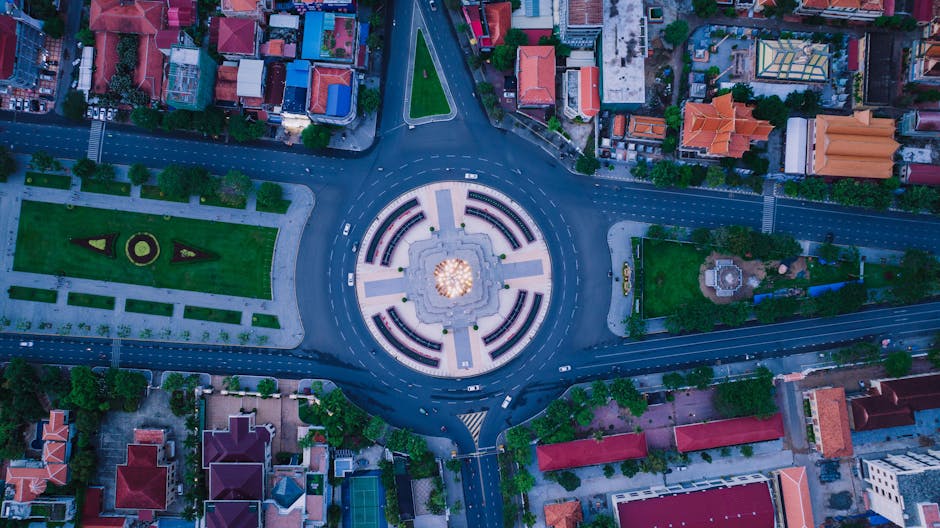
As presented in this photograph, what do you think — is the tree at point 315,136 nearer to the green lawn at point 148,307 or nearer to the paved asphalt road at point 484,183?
the paved asphalt road at point 484,183

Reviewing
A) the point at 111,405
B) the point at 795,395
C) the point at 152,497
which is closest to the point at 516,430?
the point at 795,395

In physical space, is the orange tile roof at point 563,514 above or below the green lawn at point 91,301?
below

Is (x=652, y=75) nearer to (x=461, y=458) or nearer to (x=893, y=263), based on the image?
(x=893, y=263)

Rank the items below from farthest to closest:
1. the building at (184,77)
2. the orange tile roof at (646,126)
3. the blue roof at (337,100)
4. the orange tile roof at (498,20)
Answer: the orange tile roof at (498,20) < the orange tile roof at (646,126) < the blue roof at (337,100) < the building at (184,77)

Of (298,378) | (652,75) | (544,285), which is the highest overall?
(652,75)

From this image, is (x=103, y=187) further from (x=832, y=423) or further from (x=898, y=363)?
(x=898, y=363)

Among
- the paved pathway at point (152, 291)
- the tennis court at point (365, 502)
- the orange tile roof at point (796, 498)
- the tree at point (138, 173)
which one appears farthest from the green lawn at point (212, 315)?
the orange tile roof at point (796, 498)
